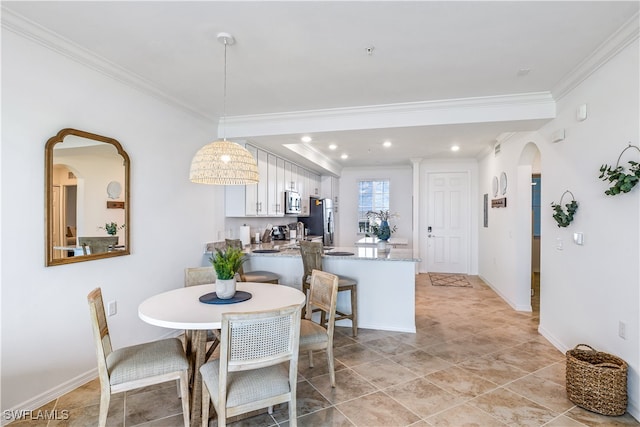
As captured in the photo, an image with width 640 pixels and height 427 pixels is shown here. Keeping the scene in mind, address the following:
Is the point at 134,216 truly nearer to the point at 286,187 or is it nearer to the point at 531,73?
the point at 286,187

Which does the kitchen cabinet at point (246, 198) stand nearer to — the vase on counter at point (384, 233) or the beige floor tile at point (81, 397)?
the vase on counter at point (384, 233)

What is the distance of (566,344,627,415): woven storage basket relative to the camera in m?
2.15

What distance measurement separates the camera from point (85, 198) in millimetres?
2598

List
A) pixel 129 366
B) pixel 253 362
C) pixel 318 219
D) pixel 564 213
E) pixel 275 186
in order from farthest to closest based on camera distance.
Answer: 1. pixel 318 219
2. pixel 275 186
3. pixel 564 213
4. pixel 129 366
5. pixel 253 362

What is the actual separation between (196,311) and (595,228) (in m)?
2.97

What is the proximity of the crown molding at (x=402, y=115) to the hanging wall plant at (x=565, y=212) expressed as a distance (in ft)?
2.99

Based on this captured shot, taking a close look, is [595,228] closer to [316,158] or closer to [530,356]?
[530,356]

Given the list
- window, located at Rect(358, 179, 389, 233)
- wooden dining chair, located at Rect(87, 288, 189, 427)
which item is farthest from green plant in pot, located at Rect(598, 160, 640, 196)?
window, located at Rect(358, 179, 389, 233)

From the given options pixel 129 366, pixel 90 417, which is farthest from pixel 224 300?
pixel 90 417

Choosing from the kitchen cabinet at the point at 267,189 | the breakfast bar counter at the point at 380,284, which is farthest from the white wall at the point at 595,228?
the kitchen cabinet at the point at 267,189

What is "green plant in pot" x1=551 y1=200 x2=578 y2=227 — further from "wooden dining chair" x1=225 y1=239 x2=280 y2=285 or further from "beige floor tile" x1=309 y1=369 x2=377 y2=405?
"wooden dining chair" x1=225 y1=239 x2=280 y2=285

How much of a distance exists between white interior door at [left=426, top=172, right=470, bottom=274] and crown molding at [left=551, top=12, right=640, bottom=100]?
12.8ft

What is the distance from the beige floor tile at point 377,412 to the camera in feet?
6.96

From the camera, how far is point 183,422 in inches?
83.4
